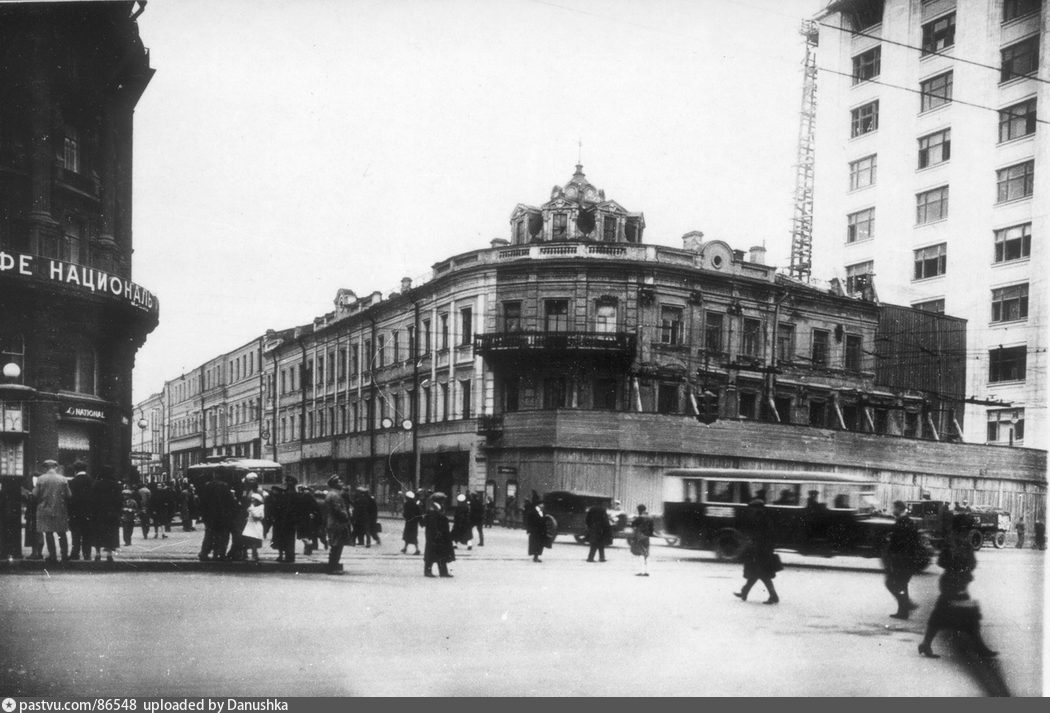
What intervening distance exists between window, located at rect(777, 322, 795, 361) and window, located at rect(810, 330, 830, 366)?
0.33 meters

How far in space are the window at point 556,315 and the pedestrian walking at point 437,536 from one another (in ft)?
9.32

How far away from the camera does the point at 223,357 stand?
10109mm

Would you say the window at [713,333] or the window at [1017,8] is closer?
the window at [1017,8]

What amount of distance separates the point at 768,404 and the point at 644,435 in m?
1.59

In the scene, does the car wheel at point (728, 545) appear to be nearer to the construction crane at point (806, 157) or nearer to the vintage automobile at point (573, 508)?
the vintage automobile at point (573, 508)

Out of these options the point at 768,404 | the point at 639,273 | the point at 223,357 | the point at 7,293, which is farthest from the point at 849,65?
the point at 7,293

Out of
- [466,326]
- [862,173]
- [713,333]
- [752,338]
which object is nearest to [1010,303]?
[862,173]

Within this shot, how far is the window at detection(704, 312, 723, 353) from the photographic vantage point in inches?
389

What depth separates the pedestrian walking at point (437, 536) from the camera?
11.2 m

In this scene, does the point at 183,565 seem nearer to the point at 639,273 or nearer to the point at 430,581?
the point at 430,581

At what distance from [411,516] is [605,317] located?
18.1 ft

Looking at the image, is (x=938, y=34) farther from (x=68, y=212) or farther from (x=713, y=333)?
(x=68, y=212)

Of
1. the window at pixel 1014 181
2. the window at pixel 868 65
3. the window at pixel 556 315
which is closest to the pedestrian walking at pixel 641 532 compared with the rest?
the window at pixel 556 315

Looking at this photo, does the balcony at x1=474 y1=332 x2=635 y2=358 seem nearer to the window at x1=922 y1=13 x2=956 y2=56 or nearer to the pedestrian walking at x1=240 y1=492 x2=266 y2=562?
the window at x1=922 y1=13 x2=956 y2=56
